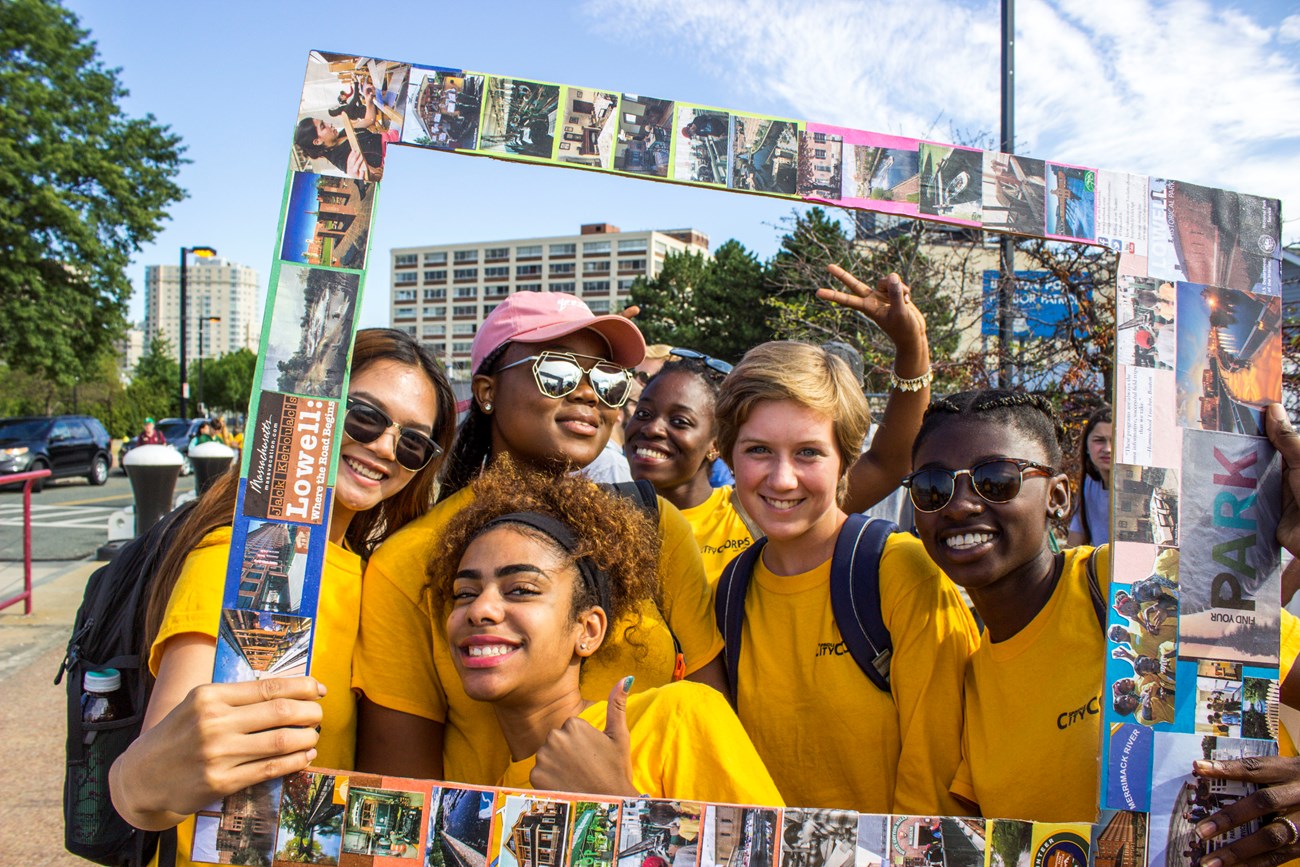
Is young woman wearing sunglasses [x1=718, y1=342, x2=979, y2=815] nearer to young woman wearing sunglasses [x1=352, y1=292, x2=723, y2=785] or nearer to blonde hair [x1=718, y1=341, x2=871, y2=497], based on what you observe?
blonde hair [x1=718, y1=341, x2=871, y2=497]

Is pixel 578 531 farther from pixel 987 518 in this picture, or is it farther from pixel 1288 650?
pixel 1288 650

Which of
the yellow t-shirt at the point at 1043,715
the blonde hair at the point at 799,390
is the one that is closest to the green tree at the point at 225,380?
the blonde hair at the point at 799,390

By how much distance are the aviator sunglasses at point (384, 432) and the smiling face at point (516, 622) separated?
301 millimetres

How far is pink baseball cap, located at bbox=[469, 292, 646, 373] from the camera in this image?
2.27m

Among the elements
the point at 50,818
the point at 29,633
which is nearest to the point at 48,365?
the point at 29,633

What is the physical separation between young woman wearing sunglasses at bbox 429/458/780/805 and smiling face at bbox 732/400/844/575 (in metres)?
0.31

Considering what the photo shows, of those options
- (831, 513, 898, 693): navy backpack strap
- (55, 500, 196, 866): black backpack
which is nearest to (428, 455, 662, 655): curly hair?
(831, 513, 898, 693): navy backpack strap

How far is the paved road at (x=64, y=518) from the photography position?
1118 cm

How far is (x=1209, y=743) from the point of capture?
1.58 meters

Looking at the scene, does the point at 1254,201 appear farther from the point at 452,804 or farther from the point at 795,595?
the point at 452,804

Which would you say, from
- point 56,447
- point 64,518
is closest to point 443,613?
point 64,518

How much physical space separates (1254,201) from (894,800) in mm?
1540

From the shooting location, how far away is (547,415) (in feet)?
7.48

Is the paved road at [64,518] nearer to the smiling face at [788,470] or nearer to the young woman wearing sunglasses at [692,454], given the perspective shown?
the young woman wearing sunglasses at [692,454]
